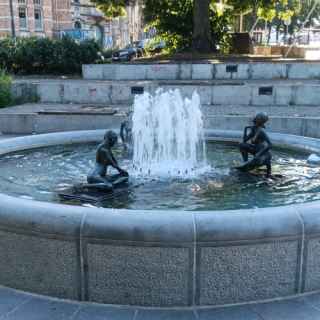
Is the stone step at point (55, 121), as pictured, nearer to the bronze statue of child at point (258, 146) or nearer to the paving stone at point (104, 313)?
the bronze statue of child at point (258, 146)

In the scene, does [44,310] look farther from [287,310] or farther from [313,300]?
[313,300]

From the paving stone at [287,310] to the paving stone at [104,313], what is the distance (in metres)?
1.03

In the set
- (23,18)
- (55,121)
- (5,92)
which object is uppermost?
(23,18)

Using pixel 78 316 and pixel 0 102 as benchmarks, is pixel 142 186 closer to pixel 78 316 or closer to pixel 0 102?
pixel 78 316

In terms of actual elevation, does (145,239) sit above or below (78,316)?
above

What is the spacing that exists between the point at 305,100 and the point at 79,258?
12104mm

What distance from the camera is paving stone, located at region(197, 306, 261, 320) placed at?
3.73 m

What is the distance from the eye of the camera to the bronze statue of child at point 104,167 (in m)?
5.47

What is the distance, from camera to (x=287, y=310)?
151 inches

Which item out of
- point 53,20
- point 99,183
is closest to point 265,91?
point 99,183

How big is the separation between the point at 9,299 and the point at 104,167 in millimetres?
2123

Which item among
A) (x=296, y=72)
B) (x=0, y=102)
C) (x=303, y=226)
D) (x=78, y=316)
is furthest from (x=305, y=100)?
(x=78, y=316)

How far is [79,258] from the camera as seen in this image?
153 inches

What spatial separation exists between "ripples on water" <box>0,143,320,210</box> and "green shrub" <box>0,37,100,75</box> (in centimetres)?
1520
